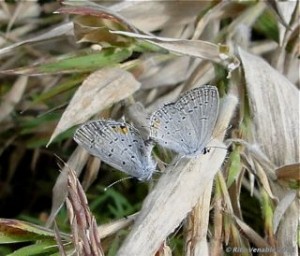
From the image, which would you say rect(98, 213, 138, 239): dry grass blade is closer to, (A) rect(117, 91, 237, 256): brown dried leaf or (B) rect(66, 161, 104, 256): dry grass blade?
(A) rect(117, 91, 237, 256): brown dried leaf

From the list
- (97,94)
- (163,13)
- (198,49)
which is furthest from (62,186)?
(163,13)

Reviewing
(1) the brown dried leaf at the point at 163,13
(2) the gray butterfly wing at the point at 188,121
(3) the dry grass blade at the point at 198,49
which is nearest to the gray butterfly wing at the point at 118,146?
(2) the gray butterfly wing at the point at 188,121

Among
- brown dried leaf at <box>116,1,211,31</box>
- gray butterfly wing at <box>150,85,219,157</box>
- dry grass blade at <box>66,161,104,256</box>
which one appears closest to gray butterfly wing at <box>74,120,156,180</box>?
gray butterfly wing at <box>150,85,219,157</box>

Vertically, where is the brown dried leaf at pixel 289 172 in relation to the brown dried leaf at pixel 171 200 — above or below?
below

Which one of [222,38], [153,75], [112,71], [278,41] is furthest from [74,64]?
[278,41]

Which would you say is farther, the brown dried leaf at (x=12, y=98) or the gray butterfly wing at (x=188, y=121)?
the brown dried leaf at (x=12, y=98)

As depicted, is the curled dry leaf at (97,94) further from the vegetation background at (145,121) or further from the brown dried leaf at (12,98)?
the brown dried leaf at (12,98)
